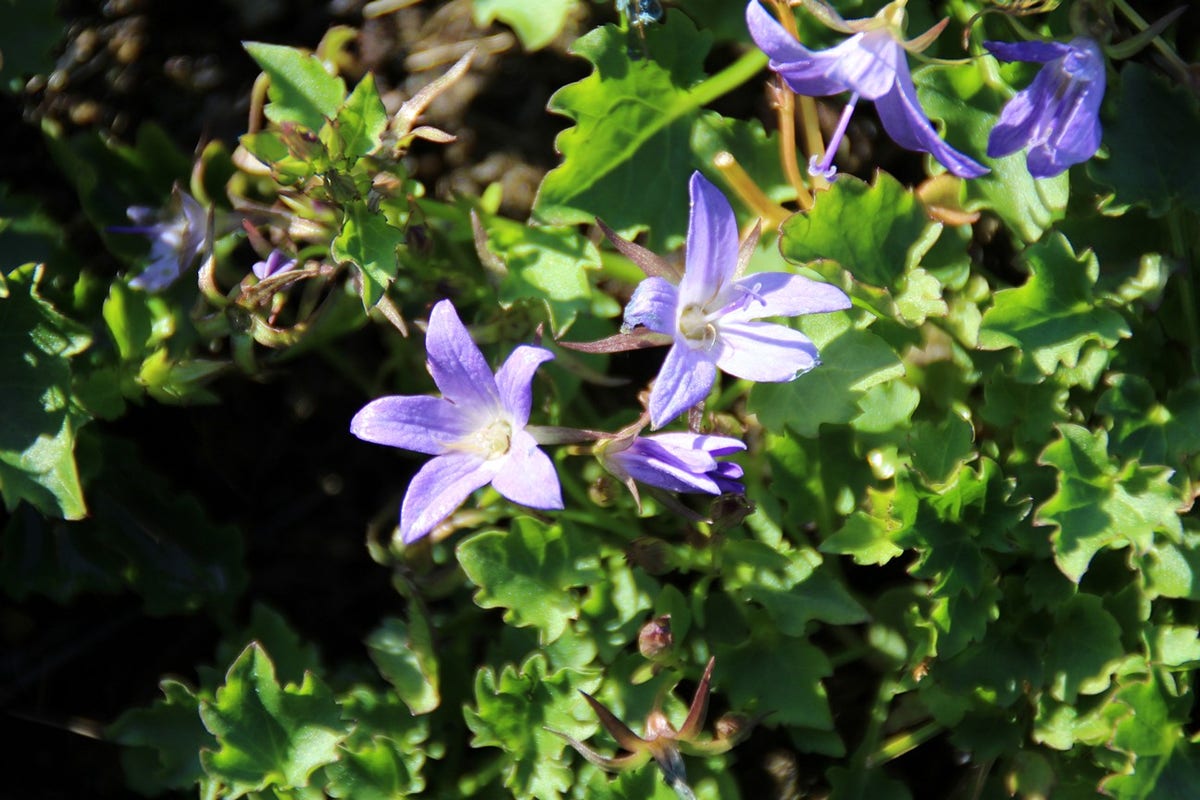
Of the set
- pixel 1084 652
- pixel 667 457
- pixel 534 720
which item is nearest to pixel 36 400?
pixel 534 720

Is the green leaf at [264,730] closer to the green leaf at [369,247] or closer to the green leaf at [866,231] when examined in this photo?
the green leaf at [369,247]

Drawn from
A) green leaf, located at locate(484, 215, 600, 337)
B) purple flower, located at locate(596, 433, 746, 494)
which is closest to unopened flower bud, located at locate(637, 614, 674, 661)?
purple flower, located at locate(596, 433, 746, 494)

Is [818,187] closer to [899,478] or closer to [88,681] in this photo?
[899,478]

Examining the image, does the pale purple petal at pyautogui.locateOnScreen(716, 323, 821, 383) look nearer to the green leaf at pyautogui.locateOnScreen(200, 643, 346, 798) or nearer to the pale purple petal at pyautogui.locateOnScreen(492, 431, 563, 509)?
the pale purple petal at pyautogui.locateOnScreen(492, 431, 563, 509)

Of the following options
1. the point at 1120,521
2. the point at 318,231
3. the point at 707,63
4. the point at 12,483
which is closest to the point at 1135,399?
the point at 1120,521

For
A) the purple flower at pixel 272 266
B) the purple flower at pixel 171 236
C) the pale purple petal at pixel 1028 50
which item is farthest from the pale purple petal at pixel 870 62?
the purple flower at pixel 171 236

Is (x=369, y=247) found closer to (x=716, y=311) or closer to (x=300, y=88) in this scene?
(x=300, y=88)
